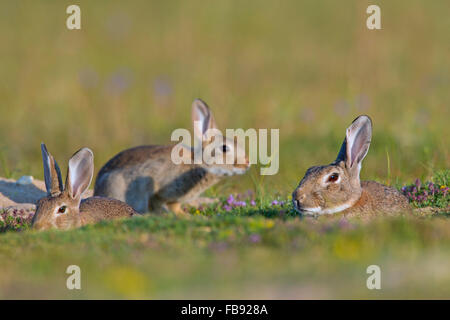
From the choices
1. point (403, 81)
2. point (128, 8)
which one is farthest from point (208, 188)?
point (128, 8)

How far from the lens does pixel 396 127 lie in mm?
13281

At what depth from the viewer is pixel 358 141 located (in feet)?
26.6

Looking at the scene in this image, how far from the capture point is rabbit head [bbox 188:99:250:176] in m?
10.6

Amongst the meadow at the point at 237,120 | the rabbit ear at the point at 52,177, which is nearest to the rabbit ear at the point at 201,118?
the meadow at the point at 237,120

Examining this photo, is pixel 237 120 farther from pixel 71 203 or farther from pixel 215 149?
pixel 71 203

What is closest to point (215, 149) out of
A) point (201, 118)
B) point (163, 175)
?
point (201, 118)

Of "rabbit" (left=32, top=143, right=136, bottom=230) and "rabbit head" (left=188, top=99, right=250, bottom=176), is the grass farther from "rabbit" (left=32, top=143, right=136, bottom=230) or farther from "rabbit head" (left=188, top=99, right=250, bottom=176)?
"rabbit head" (left=188, top=99, right=250, bottom=176)

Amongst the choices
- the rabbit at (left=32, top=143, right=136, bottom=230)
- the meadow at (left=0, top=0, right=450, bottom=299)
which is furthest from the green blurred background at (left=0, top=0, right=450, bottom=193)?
the rabbit at (left=32, top=143, right=136, bottom=230)

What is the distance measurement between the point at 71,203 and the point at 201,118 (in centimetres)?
335

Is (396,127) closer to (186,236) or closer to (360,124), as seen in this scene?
(360,124)

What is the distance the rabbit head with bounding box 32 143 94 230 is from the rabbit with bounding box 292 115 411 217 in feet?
7.88
